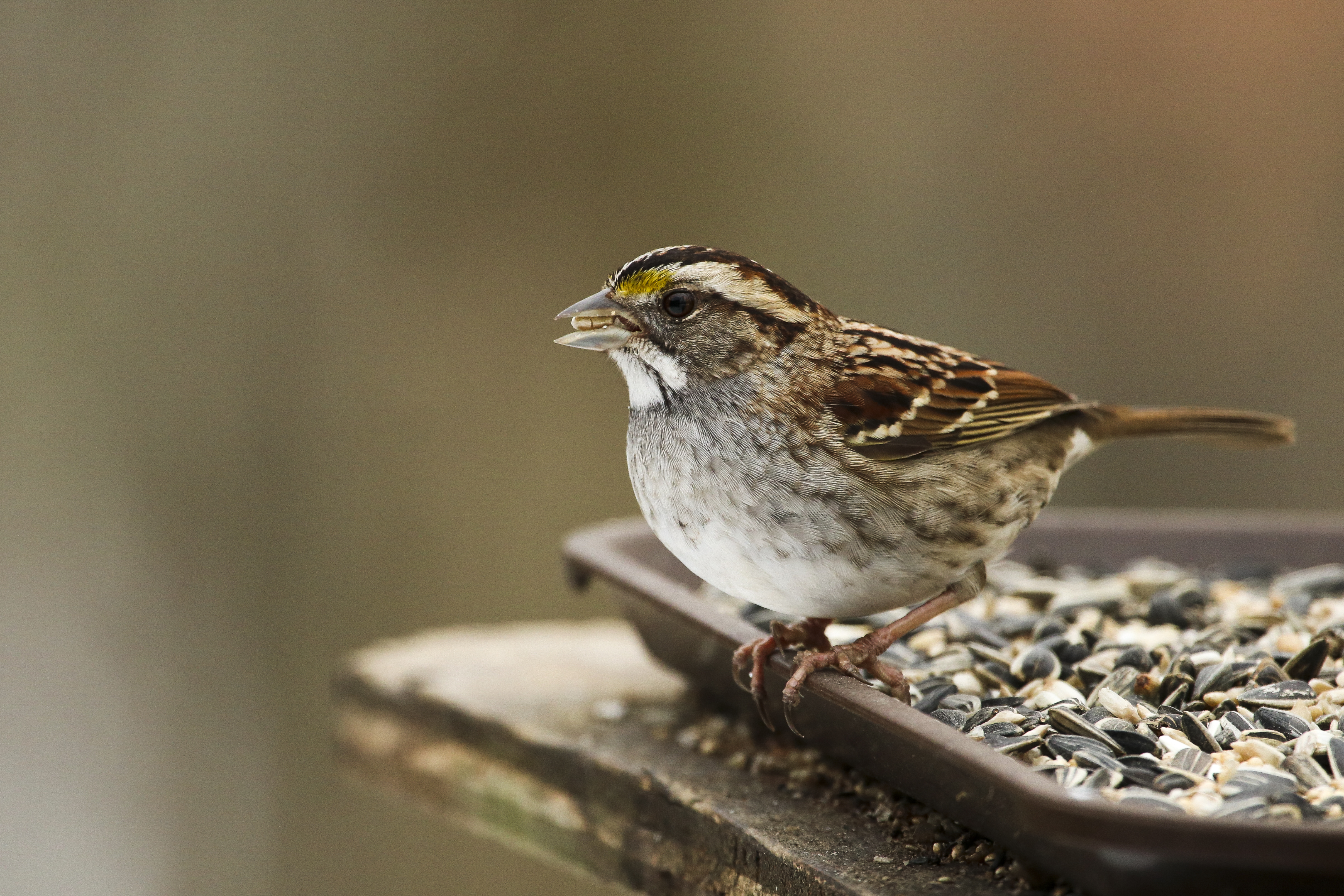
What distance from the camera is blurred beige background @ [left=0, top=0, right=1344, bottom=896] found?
5.81m

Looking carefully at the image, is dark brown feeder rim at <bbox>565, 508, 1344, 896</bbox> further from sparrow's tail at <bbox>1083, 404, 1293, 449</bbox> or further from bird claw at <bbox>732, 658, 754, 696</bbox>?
sparrow's tail at <bbox>1083, 404, 1293, 449</bbox>

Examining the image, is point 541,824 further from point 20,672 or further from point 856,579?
point 20,672

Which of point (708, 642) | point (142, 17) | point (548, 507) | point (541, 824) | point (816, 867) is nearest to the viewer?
point (816, 867)

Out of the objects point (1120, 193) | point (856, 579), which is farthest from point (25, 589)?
point (1120, 193)

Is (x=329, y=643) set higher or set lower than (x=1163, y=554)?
lower

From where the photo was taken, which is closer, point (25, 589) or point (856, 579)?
point (856, 579)

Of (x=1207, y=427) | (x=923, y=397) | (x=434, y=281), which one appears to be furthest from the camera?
(x=434, y=281)

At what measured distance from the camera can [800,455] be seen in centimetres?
246

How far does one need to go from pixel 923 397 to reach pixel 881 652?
499 millimetres

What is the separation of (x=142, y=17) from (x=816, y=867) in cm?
500

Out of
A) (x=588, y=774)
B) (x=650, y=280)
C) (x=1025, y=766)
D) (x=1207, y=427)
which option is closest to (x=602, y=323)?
(x=650, y=280)

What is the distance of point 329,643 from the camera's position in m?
6.16

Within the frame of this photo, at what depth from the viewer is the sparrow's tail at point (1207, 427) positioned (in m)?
3.08

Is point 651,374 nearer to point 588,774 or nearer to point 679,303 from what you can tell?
point 679,303
